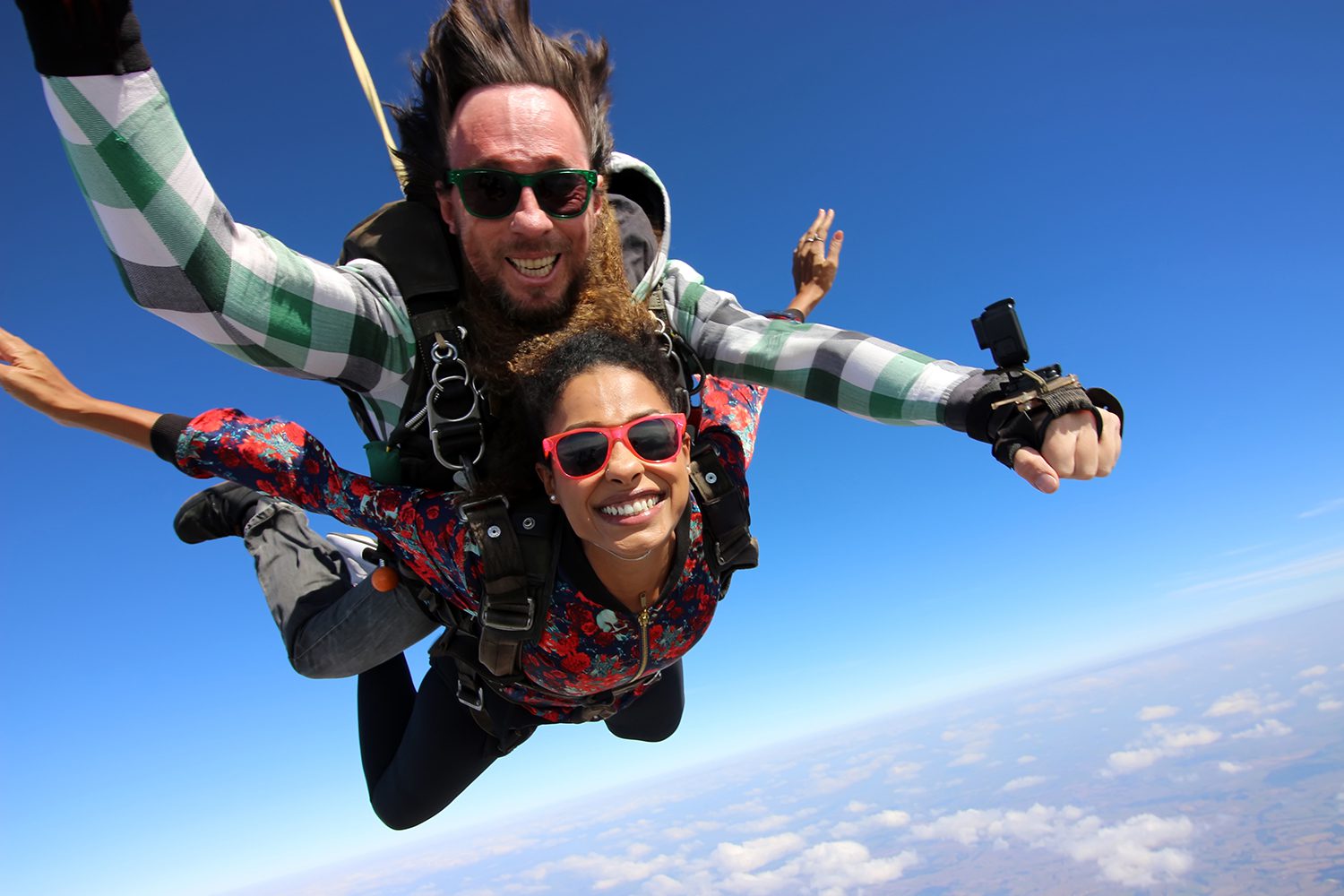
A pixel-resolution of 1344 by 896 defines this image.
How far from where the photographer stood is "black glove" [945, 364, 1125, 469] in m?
1.47

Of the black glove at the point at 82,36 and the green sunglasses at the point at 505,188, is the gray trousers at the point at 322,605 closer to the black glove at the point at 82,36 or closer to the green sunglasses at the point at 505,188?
the green sunglasses at the point at 505,188

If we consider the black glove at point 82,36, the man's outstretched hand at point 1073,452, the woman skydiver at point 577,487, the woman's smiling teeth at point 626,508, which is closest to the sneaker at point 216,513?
the woman skydiver at point 577,487

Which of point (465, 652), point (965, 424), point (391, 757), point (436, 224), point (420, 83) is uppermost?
point (420, 83)

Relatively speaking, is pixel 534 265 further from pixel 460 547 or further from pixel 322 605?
Result: pixel 322 605

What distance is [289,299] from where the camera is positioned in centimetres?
191

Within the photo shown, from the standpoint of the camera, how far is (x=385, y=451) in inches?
92.0

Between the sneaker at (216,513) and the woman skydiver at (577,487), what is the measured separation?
1.18 m

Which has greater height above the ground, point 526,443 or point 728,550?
point 526,443

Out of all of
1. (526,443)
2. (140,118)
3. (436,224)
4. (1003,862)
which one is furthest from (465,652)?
(1003,862)

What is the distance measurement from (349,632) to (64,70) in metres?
2.18

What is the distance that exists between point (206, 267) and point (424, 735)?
209cm

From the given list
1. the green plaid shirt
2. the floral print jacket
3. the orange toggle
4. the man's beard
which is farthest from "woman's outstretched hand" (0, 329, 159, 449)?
the man's beard

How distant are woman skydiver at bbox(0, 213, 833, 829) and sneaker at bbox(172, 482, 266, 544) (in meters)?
1.18

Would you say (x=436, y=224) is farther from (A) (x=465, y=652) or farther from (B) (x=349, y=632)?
(B) (x=349, y=632)
